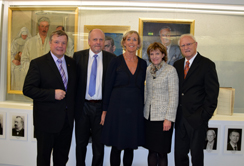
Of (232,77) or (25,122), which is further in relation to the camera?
(232,77)

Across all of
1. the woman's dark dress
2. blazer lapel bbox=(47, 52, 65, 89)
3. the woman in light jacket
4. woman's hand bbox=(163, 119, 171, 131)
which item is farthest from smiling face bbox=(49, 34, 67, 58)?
woman's hand bbox=(163, 119, 171, 131)

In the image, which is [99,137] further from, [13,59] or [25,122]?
[13,59]

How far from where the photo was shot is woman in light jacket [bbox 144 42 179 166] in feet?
7.31

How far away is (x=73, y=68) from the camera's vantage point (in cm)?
240

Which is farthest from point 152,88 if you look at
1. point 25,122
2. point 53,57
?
point 25,122

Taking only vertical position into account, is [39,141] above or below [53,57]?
below

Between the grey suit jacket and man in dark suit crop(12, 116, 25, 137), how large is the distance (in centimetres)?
210

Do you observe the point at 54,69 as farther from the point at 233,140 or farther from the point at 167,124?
the point at 233,140

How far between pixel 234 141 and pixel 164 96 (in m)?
1.62

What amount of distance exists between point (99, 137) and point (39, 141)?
716 mm

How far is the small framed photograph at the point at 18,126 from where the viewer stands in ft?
10.3

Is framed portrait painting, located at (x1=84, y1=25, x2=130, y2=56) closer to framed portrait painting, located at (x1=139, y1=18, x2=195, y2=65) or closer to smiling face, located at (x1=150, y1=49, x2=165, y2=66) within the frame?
framed portrait painting, located at (x1=139, y1=18, x2=195, y2=65)

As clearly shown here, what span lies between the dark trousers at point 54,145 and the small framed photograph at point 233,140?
2328 millimetres

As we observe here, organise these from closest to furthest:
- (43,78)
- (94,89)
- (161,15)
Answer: (43,78) < (94,89) < (161,15)
